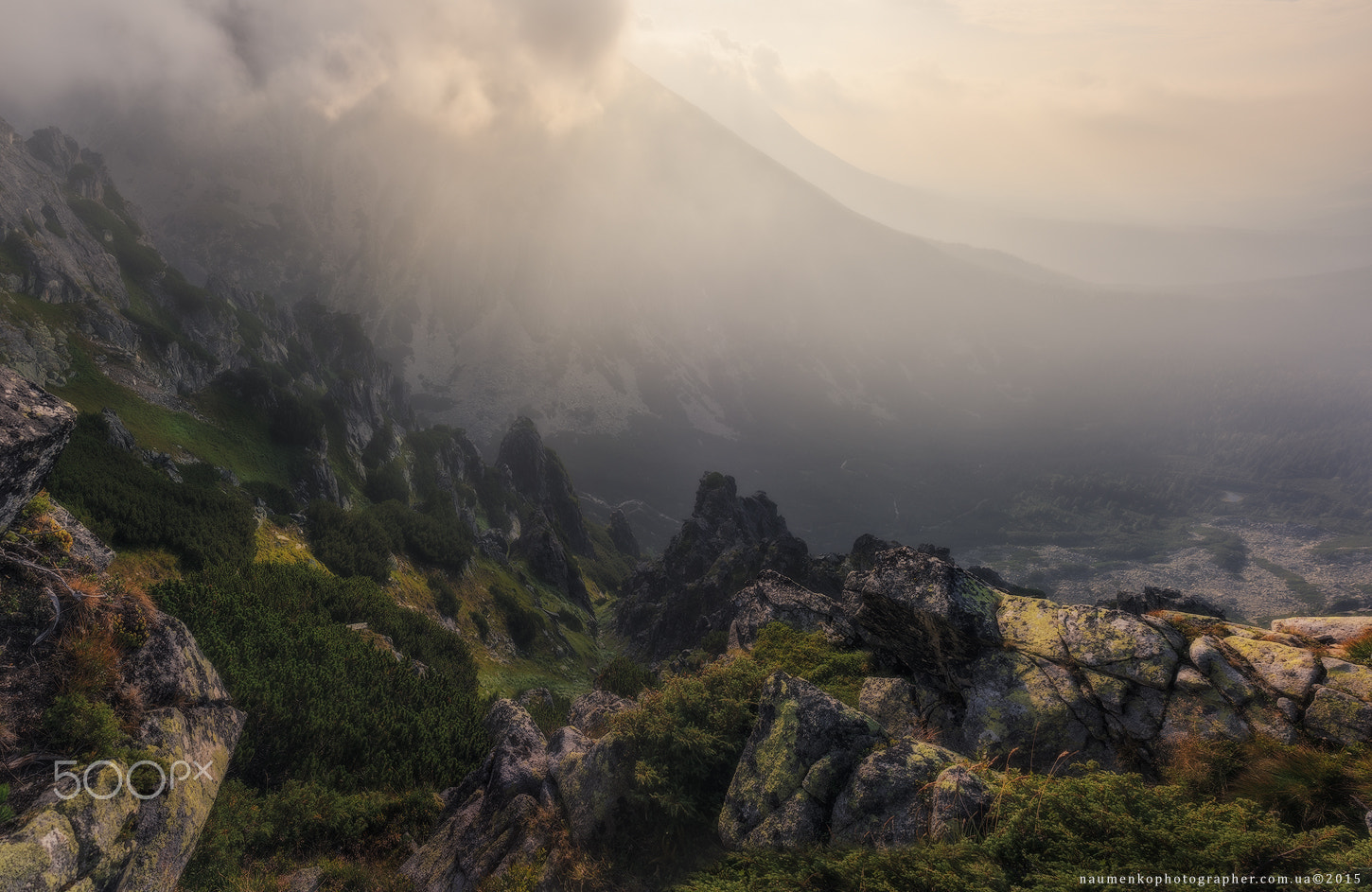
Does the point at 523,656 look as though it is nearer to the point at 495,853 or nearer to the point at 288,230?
the point at 495,853

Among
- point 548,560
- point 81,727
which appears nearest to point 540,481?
point 548,560

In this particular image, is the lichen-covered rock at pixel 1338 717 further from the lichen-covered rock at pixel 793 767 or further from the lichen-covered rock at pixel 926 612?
the lichen-covered rock at pixel 793 767

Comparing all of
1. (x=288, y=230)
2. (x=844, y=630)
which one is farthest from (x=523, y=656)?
(x=288, y=230)

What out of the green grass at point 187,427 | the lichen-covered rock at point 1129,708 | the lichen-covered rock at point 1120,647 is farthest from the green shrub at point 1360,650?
the green grass at point 187,427

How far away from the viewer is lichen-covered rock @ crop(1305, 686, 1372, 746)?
29.2 ft

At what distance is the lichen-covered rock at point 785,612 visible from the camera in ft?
59.0

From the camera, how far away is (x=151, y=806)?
355 inches

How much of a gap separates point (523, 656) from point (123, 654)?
4012 centimetres

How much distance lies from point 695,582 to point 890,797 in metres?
65.3

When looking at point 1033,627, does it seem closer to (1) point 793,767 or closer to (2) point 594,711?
(1) point 793,767

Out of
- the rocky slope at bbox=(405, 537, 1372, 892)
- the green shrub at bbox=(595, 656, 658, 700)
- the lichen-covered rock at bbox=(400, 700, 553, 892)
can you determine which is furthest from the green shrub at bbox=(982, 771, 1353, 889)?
the green shrub at bbox=(595, 656, 658, 700)

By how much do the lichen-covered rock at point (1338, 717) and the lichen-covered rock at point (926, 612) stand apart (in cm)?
482

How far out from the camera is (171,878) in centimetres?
933

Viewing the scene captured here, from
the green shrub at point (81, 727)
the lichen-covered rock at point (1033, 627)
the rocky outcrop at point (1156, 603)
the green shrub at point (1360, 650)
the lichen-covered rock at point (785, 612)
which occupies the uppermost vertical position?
the rocky outcrop at point (1156, 603)
